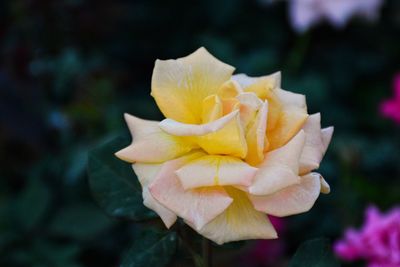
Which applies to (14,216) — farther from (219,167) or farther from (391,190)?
(219,167)

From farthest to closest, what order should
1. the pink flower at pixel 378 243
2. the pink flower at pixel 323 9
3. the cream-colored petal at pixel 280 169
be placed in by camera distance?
the pink flower at pixel 323 9 → the pink flower at pixel 378 243 → the cream-colored petal at pixel 280 169

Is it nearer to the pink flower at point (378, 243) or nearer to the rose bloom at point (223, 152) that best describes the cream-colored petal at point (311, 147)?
the rose bloom at point (223, 152)

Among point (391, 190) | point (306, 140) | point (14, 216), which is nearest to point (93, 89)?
point (14, 216)

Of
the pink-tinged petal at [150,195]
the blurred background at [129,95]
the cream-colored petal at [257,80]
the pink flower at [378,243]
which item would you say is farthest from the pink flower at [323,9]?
the pink-tinged petal at [150,195]

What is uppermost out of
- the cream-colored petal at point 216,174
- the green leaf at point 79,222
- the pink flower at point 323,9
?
the cream-colored petal at point 216,174

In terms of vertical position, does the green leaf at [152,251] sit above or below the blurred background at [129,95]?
above

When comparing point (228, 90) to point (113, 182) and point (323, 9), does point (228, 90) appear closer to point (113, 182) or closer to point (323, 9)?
point (113, 182)

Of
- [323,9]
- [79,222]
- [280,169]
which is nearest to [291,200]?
[280,169]
